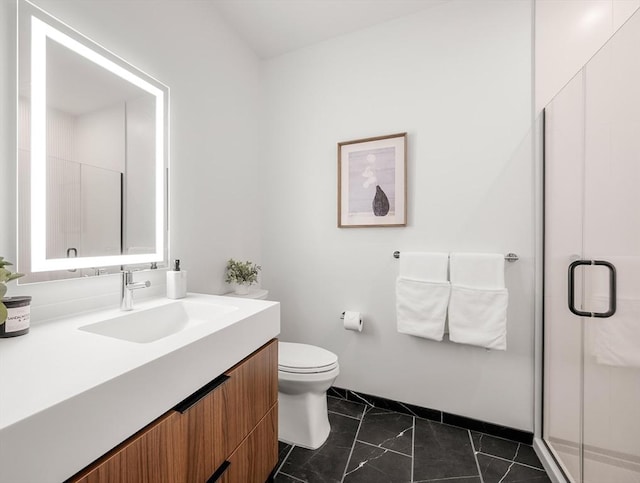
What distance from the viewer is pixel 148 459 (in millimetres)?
677

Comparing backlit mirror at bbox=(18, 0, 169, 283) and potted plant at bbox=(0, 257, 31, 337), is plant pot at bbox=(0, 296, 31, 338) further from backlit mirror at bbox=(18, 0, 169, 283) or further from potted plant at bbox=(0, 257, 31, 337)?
backlit mirror at bbox=(18, 0, 169, 283)

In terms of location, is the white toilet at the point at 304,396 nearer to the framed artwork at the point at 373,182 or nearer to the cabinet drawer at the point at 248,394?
the cabinet drawer at the point at 248,394

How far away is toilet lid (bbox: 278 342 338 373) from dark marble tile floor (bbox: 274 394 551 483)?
0.43 metres

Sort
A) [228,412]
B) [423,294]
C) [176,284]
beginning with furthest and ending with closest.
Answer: [423,294]
[176,284]
[228,412]

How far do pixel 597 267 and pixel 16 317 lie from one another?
6.31ft

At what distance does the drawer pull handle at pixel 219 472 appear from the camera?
2.91 feet

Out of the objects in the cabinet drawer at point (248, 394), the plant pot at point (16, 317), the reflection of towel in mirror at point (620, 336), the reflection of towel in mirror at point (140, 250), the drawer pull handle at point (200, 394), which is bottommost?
the cabinet drawer at point (248, 394)

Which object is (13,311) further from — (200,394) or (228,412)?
(228,412)

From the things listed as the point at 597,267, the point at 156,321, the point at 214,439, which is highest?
the point at 597,267

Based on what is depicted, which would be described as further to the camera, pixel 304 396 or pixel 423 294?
pixel 423 294

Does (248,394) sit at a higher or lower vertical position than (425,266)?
lower

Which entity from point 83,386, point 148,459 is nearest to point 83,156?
point 83,386

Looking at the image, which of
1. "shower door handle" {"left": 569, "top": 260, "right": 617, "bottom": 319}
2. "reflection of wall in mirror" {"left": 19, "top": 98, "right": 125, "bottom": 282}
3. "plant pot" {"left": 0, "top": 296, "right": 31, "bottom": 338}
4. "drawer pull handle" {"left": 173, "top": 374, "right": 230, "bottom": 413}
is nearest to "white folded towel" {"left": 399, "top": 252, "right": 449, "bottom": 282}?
"shower door handle" {"left": 569, "top": 260, "right": 617, "bottom": 319}

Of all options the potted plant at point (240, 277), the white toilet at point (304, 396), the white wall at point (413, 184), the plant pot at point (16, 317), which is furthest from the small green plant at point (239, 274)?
the plant pot at point (16, 317)
